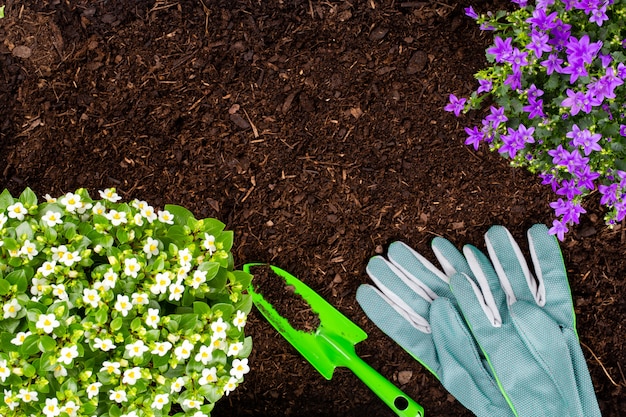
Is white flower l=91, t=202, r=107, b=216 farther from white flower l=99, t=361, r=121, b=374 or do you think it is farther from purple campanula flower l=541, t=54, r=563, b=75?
purple campanula flower l=541, t=54, r=563, b=75

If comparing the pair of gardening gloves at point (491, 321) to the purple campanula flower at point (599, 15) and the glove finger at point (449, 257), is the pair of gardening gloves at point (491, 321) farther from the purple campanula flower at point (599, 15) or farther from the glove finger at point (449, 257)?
the purple campanula flower at point (599, 15)

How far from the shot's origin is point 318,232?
2.01 metres

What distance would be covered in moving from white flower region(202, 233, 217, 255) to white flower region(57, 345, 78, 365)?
340 mm

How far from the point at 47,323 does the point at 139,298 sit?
0.18 metres

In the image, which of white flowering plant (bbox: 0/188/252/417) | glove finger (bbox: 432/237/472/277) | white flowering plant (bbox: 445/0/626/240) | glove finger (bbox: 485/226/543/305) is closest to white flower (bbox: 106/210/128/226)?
white flowering plant (bbox: 0/188/252/417)

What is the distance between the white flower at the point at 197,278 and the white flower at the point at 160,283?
0.05 m

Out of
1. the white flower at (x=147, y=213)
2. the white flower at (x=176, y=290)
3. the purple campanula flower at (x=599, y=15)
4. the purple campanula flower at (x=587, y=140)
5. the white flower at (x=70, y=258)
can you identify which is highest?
the purple campanula flower at (x=599, y=15)

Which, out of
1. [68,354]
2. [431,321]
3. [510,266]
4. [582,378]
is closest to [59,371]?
[68,354]

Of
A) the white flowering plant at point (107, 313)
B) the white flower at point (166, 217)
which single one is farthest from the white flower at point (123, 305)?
the white flower at point (166, 217)

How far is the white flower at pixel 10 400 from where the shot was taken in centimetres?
121

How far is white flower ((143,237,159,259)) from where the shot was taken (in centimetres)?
130

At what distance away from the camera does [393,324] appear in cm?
200

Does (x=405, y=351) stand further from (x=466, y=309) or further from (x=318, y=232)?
(x=318, y=232)

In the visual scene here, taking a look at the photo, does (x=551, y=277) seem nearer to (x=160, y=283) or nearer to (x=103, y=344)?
(x=160, y=283)
